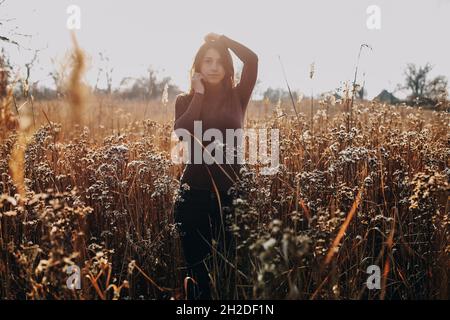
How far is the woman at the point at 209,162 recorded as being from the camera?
2.78m

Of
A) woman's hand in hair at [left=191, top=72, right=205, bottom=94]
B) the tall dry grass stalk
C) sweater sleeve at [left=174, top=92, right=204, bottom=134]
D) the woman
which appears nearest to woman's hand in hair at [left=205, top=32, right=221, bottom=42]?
the woman

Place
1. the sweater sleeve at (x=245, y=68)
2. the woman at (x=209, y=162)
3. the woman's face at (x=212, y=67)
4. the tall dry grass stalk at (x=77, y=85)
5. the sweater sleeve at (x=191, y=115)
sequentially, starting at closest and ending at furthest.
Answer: the woman at (x=209, y=162) < the sweater sleeve at (x=191, y=115) < the woman's face at (x=212, y=67) < the sweater sleeve at (x=245, y=68) < the tall dry grass stalk at (x=77, y=85)

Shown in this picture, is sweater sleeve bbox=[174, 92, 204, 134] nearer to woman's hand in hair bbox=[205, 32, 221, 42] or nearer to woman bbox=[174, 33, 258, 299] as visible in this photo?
woman bbox=[174, 33, 258, 299]

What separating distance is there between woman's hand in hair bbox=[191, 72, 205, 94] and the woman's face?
51 millimetres

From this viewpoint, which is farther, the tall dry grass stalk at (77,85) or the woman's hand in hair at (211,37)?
the tall dry grass stalk at (77,85)

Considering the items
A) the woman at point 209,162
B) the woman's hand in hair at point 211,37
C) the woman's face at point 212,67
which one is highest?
the woman's hand in hair at point 211,37

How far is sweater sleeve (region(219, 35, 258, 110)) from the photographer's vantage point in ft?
10.5

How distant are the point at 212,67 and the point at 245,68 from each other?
0.94 ft

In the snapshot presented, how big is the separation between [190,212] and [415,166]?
1797 millimetres

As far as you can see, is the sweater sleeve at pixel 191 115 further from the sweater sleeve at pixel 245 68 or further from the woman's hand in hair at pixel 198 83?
the sweater sleeve at pixel 245 68

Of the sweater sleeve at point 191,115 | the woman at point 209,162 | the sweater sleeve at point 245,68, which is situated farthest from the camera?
the sweater sleeve at point 245,68

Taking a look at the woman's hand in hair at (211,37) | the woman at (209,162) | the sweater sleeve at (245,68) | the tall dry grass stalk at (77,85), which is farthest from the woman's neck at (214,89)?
the tall dry grass stalk at (77,85)

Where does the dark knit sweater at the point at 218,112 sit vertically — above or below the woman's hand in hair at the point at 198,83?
below
